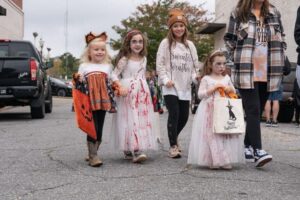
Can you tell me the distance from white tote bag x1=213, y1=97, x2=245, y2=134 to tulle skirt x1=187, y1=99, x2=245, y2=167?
93 mm

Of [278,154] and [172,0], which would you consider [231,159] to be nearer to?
[278,154]

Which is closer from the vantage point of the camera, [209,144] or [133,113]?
[209,144]

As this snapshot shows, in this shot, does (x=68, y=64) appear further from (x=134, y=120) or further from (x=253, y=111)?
(x=253, y=111)

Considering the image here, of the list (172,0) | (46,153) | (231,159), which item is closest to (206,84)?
(231,159)

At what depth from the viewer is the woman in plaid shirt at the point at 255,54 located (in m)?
6.02

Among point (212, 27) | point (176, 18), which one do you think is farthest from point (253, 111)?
point (212, 27)

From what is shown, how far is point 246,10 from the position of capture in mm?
6074

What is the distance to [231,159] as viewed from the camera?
19.5 ft

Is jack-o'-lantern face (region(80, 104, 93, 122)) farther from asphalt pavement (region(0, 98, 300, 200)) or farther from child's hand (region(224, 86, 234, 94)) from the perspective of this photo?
child's hand (region(224, 86, 234, 94))

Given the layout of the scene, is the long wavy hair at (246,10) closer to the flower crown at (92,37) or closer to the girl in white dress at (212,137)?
the girl in white dress at (212,137)

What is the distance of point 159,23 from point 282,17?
19674 millimetres

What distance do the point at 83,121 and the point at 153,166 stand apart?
89 centimetres

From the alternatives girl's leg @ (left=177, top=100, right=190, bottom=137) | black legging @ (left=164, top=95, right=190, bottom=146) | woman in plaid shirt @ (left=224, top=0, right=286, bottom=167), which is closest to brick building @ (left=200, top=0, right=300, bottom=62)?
girl's leg @ (left=177, top=100, right=190, bottom=137)

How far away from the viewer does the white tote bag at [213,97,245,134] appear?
5.95 m
